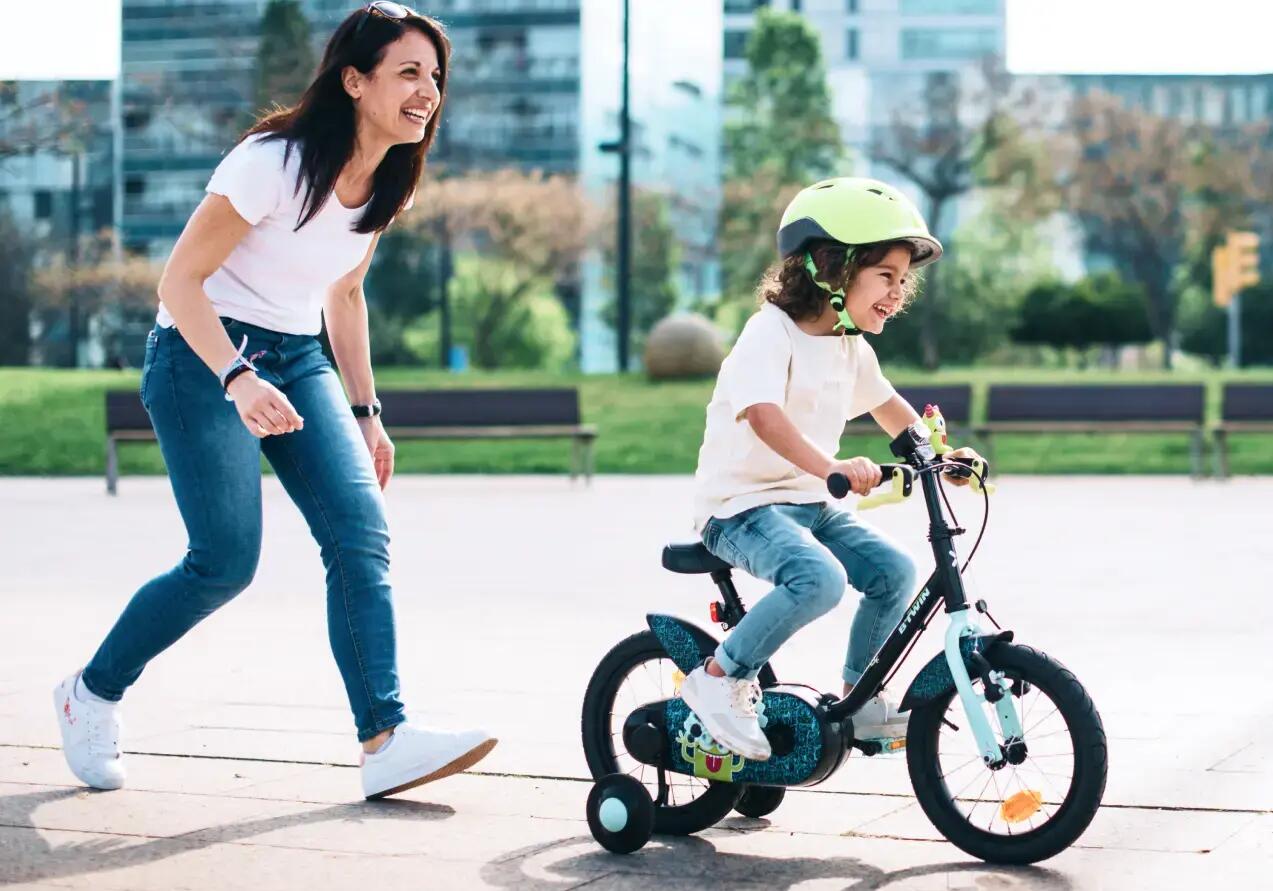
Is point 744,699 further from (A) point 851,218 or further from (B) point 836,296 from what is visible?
(A) point 851,218

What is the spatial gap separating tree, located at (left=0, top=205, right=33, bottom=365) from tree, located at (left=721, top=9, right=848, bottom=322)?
17446 millimetres

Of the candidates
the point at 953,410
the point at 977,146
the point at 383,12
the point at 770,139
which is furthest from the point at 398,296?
the point at 383,12

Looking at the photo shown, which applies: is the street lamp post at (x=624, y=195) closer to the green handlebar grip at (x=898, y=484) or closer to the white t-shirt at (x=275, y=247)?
the white t-shirt at (x=275, y=247)

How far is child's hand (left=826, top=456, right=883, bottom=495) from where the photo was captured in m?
3.81

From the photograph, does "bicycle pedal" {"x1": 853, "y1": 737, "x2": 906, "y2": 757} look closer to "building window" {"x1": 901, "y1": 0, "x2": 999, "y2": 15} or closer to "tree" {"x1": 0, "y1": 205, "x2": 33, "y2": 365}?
"tree" {"x1": 0, "y1": 205, "x2": 33, "y2": 365}

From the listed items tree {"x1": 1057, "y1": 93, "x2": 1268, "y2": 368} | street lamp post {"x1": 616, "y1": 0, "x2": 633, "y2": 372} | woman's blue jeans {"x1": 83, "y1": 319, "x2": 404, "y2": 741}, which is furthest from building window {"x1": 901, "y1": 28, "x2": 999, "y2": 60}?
woman's blue jeans {"x1": 83, "y1": 319, "x2": 404, "y2": 741}

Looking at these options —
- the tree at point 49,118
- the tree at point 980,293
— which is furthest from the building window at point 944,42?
the tree at point 49,118

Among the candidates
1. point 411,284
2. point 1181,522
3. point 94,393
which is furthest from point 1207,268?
point 1181,522

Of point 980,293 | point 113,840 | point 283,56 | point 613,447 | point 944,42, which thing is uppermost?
point 944,42

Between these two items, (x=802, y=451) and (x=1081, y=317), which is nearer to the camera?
(x=802, y=451)

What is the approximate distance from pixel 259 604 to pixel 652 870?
4.93 meters

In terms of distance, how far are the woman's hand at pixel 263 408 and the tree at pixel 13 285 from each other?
152 ft

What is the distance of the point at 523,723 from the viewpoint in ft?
18.8

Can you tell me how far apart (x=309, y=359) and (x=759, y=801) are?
151 cm
